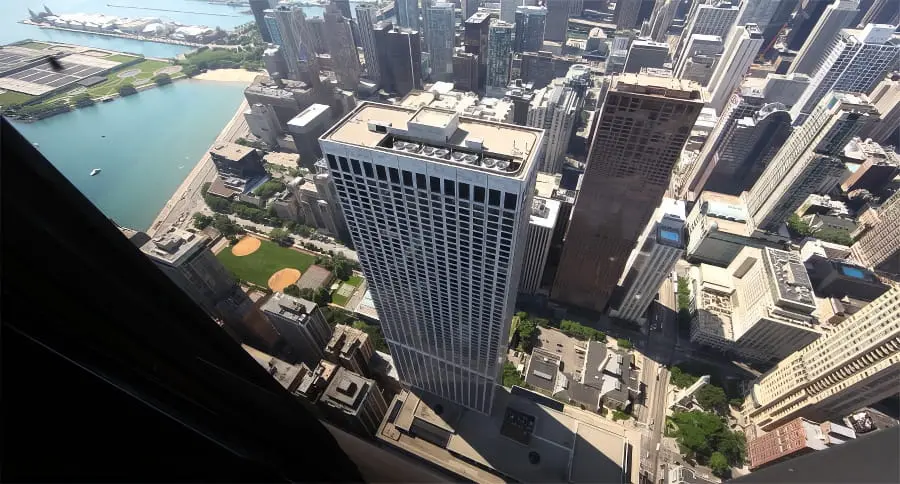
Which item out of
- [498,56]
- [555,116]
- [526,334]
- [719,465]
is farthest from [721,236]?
[498,56]

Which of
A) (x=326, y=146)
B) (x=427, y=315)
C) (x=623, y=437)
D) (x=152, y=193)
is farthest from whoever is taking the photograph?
(x=152, y=193)

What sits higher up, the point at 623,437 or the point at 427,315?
the point at 427,315

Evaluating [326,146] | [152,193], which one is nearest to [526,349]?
[326,146]

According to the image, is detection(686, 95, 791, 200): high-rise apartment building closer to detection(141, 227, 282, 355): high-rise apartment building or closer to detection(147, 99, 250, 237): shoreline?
detection(141, 227, 282, 355): high-rise apartment building

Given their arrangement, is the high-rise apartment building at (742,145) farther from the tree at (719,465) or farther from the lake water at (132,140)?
the lake water at (132,140)

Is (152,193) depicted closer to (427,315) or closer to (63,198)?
(427,315)

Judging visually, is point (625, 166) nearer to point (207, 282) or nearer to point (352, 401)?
point (352, 401)
